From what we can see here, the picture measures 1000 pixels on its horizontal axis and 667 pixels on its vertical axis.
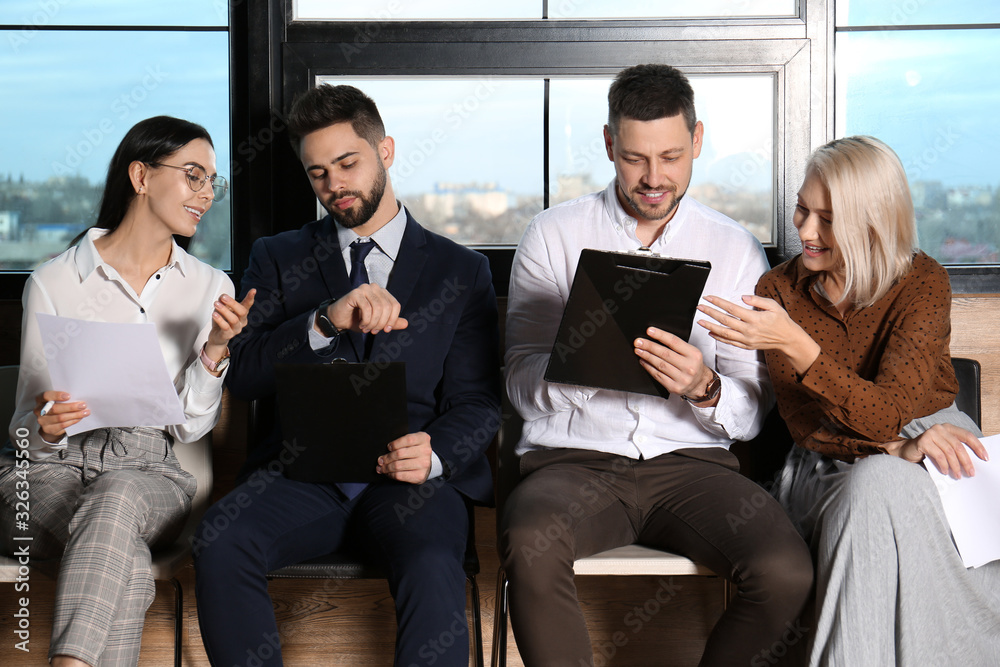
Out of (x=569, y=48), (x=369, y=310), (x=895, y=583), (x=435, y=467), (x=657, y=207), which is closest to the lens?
(x=895, y=583)

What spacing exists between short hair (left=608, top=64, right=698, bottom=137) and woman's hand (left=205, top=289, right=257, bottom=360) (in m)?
0.91

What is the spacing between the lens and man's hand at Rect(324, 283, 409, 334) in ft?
5.39

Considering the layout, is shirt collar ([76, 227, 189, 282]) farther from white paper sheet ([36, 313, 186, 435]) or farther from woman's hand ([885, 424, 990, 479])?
woman's hand ([885, 424, 990, 479])

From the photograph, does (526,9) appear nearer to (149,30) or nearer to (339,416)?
(149,30)

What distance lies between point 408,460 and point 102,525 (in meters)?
0.59

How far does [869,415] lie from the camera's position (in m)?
1.62

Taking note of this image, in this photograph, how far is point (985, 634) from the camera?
61.9 inches

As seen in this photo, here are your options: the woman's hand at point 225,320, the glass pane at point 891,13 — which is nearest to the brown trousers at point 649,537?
the woman's hand at point 225,320

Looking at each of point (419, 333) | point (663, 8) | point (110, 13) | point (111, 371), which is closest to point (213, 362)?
point (111, 371)

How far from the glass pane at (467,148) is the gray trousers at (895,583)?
1.18 m

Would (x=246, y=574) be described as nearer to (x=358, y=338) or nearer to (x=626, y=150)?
(x=358, y=338)

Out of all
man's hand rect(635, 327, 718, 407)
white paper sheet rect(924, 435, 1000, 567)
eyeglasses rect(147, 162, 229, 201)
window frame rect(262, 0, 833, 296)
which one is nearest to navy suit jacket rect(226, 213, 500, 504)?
eyeglasses rect(147, 162, 229, 201)

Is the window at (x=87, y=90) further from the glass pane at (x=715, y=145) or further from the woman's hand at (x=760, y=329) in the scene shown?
the woman's hand at (x=760, y=329)

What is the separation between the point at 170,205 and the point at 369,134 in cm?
50
